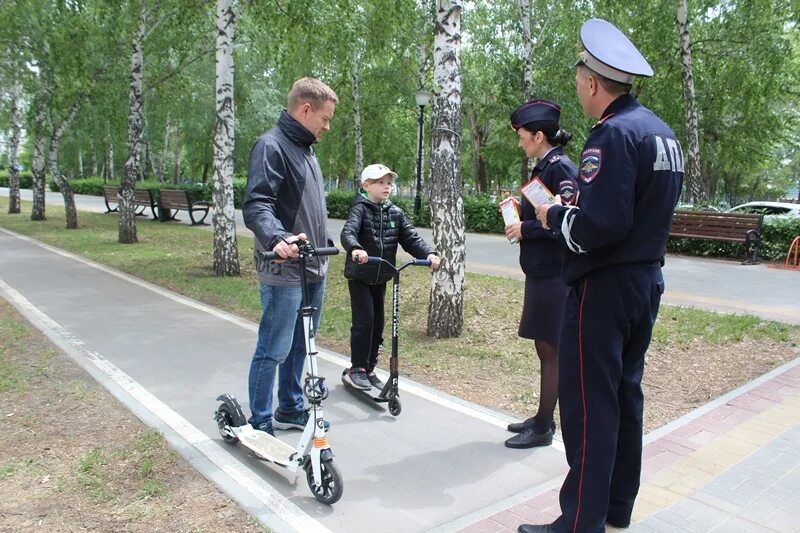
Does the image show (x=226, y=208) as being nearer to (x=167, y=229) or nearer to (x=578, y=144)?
(x=167, y=229)

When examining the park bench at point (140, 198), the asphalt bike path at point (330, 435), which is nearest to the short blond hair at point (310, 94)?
the asphalt bike path at point (330, 435)

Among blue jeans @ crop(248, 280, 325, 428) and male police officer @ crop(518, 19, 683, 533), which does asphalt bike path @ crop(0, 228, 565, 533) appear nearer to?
blue jeans @ crop(248, 280, 325, 428)

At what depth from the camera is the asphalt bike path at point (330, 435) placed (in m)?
3.17

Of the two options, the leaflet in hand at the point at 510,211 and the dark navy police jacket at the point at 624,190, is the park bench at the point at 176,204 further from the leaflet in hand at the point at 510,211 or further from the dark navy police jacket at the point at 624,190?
the dark navy police jacket at the point at 624,190

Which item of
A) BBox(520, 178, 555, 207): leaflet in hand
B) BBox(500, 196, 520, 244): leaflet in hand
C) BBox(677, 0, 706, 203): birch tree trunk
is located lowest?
BBox(500, 196, 520, 244): leaflet in hand

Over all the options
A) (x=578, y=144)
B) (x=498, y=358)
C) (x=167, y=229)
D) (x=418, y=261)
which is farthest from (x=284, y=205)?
(x=578, y=144)

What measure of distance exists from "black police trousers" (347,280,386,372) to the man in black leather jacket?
93 centimetres

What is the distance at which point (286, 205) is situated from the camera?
3695 millimetres

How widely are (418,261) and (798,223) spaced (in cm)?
1172

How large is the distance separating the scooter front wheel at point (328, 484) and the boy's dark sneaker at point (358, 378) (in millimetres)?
1645

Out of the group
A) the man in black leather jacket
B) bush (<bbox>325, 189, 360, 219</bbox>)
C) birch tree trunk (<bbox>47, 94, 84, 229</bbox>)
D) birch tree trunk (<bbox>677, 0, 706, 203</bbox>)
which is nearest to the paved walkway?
the man in black leather jacket

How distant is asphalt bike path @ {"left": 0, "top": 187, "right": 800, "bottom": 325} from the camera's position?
8391 mm

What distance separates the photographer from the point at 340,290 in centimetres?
928

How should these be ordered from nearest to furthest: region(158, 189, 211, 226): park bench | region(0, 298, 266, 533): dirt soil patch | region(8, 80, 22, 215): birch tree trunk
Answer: region(0, 298, 266, 533): dirt soil patch < region(158, 189, 211, 226): park bench < region(8, 80, 22, 215): birch tree trunk
